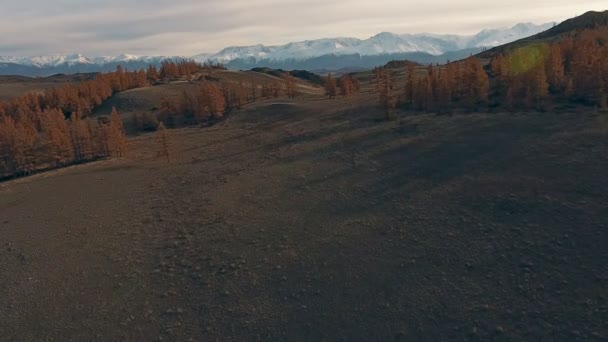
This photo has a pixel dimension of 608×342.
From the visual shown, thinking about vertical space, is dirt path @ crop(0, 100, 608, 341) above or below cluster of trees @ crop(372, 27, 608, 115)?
below

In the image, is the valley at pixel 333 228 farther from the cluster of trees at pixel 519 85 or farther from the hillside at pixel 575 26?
the hillside at pixel 575 26

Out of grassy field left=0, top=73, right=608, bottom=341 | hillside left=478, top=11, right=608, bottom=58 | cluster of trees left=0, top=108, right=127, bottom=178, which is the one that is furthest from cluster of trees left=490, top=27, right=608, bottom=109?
hillside left=478, top=11, right=608, bottom=58

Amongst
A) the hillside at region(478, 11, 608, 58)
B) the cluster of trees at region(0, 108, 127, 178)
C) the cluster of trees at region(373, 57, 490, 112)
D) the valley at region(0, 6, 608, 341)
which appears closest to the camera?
the valley at region(0, 6, 608, 341)

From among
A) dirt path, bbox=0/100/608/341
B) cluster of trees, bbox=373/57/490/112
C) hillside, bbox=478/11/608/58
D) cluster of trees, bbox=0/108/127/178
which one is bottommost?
dirt path, bbox=0/100/608/341

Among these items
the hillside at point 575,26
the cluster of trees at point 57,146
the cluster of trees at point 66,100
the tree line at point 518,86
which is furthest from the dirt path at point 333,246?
the hillside at point 575,26

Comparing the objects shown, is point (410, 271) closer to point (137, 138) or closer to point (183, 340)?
point (183, 340)

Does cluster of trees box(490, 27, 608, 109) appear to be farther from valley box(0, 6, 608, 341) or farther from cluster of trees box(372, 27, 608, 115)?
valley box(0, 6, 608, 341)
